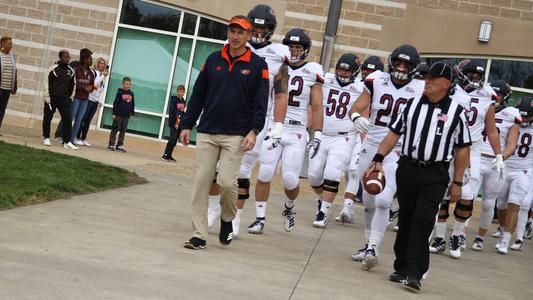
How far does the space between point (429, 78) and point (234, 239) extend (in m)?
2.70

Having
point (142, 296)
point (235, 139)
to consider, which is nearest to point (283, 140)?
point (235, 139)

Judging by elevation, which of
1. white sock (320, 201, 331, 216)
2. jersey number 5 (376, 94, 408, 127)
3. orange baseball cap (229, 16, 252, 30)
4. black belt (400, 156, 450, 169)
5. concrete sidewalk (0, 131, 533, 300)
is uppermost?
orange baseball cap (229, 16, 252, 30)

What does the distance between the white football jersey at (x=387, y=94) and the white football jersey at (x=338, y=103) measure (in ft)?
10.7

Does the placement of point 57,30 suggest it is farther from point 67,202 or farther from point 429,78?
point 429,78

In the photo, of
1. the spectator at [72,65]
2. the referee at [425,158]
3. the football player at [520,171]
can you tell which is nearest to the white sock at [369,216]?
the referee at [425,158]

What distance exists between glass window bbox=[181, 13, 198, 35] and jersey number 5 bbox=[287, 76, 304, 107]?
44.7ft

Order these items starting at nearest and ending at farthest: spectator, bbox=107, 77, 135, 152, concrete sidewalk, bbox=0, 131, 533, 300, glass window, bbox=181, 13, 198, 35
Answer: concrete sidewalk, bbox=0, 131, 533, 300 < spectator, bbox=107, 77, 135, 152 < glass window, bbox=181, 13, 198, 35

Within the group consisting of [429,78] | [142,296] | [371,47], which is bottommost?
[142,296]

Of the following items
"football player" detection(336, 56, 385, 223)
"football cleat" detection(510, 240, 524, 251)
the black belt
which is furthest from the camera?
"football cleat" detection(510, 240, 524, 251)

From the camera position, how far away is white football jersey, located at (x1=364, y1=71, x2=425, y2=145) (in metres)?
9.73

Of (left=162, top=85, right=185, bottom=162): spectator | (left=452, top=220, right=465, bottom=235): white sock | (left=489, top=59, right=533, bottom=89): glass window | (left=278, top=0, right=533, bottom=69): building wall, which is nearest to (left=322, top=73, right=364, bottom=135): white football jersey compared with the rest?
(left=452, top=220, right=465, bottom=235): white sock

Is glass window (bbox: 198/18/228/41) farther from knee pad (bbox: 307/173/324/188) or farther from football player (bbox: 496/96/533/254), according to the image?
football player (bbox: 496/96/533/254)

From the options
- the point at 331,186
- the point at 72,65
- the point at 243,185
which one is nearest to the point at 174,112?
the point at 72,65

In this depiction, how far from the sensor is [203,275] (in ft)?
24.4
